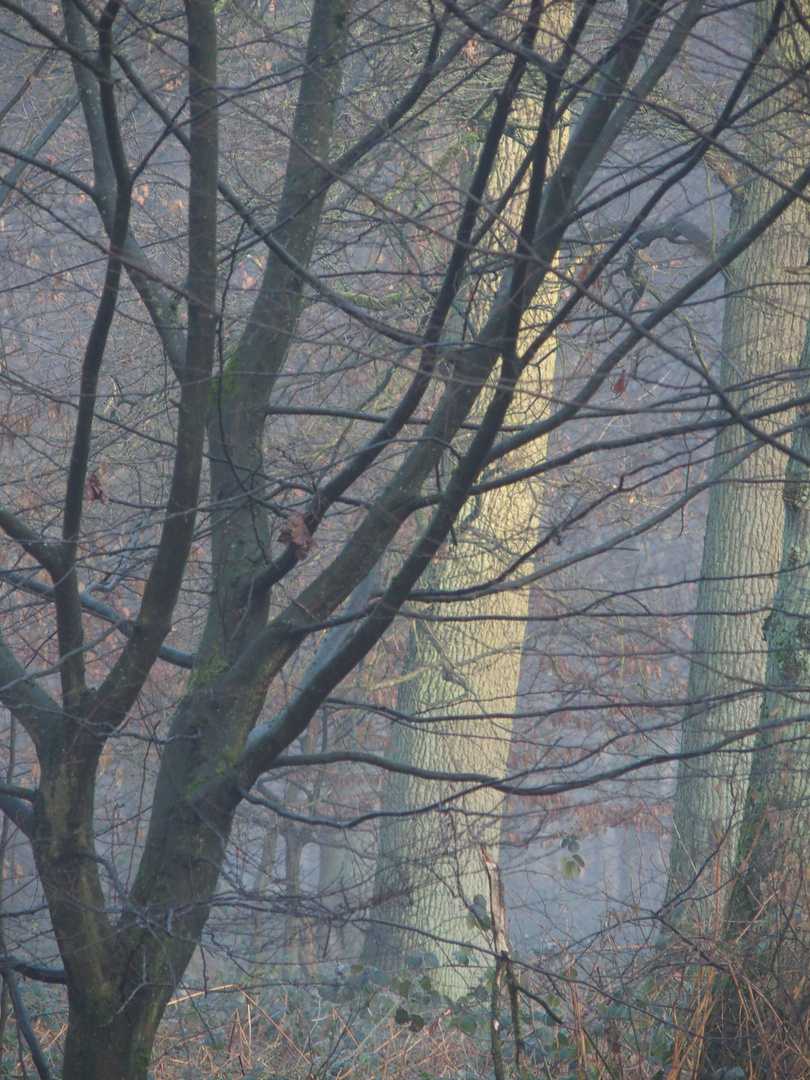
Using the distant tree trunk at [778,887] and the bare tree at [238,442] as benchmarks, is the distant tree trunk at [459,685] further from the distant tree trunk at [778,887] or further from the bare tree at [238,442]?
the bare tree at [238,442]

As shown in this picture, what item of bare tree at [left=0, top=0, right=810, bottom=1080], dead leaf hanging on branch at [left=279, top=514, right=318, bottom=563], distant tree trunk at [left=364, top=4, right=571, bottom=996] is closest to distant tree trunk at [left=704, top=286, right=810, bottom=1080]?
bare tree at [left=0, top=0, right=810, bottom=1080]

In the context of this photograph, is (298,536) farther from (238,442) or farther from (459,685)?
(459,685)

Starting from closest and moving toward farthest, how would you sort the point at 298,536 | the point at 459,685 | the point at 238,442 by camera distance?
1. the point at 298,536
2. the point at 238,442
3. the point at 459,685

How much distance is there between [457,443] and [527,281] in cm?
510

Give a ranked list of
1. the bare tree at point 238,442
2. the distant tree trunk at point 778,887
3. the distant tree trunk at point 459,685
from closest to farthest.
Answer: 1. the bare tree at point 238,442
2. the distant tree trunk at point 778,887
3. the distant tree trunk at point 459,685

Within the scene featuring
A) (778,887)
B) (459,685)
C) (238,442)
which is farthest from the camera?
(459,685)

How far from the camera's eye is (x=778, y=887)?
3.86 m

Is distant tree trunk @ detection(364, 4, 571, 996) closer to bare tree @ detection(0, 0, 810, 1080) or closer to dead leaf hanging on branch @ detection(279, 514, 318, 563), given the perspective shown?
bare tree @ detection(0, 0, 810, 1080)

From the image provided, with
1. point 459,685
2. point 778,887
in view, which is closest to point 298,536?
point 778,887

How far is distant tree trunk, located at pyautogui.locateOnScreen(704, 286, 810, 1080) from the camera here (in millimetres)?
3338

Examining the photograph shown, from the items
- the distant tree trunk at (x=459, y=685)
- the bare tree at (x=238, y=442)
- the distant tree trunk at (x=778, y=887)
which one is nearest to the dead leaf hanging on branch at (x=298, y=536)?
the bare tree at (x=238, y=442)

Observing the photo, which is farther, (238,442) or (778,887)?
(778,887)

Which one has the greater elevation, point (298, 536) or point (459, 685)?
point (298, 536)

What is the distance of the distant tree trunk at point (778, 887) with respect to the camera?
3.34m
